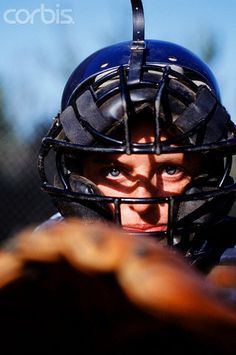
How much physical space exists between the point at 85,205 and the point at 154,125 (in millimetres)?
299

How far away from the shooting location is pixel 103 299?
685 mm

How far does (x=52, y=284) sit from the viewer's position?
698mm

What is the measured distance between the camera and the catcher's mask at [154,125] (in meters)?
1.62

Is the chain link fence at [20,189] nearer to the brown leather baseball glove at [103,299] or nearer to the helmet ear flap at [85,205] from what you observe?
the helmet ear flap at [85,205]

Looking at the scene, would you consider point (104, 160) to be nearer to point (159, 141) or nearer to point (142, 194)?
point (142, 194)

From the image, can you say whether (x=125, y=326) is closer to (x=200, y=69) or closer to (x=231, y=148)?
(x=231, y=148)

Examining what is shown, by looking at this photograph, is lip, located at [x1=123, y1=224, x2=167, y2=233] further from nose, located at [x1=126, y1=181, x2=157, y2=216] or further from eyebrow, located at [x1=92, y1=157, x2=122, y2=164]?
eyebrow, located at [x1=92, y1=157, x2=122, y2=164]

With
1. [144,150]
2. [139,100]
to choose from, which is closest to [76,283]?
[144,150]

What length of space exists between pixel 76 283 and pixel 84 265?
0.05m

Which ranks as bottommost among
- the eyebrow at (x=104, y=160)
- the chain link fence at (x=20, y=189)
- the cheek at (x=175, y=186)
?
the chain link fence at (x=20, y=189)

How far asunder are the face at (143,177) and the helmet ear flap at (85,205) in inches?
1.9

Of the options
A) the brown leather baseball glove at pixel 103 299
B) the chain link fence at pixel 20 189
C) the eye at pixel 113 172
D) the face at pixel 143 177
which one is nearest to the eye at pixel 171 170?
the face at pixel 143 177

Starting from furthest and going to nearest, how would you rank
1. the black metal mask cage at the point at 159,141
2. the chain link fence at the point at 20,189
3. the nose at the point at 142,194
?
Answer: the chain link fence at the point at 20,189
the nose at the point at 142,194
the black metal mask cage at the point at 159,141

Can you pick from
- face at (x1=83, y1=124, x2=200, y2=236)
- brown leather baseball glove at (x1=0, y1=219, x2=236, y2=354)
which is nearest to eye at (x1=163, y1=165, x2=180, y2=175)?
face at (x1=83, y1=124, x2=200, y2=236)
